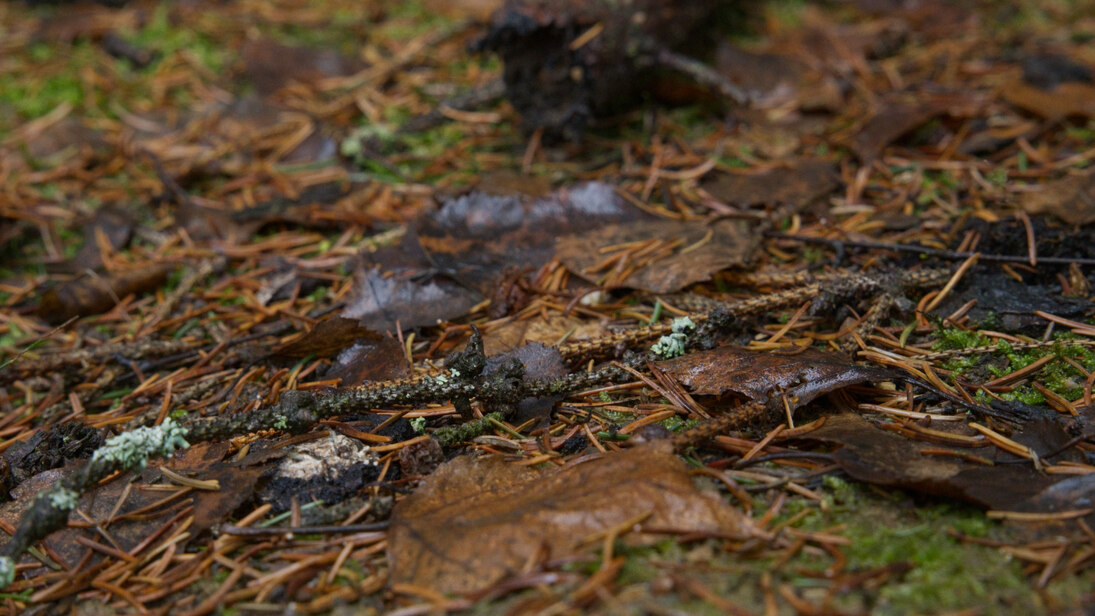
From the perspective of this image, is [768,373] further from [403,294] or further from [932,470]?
[403,294]

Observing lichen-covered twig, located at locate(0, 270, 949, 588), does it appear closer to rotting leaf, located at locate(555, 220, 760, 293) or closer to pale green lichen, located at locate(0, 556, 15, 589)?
pale green lichen, located at locate(0, 556, 15, 589)

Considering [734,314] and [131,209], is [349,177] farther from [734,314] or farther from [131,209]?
[734,314]

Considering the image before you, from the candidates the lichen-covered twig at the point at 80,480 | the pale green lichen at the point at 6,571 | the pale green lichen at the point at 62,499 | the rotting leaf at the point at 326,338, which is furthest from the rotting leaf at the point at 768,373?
the pale green lichen at the point at 6,571

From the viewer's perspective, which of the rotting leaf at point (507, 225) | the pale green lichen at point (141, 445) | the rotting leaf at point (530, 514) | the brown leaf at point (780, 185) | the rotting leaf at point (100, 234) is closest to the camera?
the rotting leaf at point (530, 514)

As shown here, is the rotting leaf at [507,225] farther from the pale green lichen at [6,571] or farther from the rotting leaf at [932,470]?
the pale green lichen at [6,571]

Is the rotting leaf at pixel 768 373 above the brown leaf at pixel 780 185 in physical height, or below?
below

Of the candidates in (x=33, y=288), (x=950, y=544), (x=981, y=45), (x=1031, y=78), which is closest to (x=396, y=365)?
(x=950, y=544)
